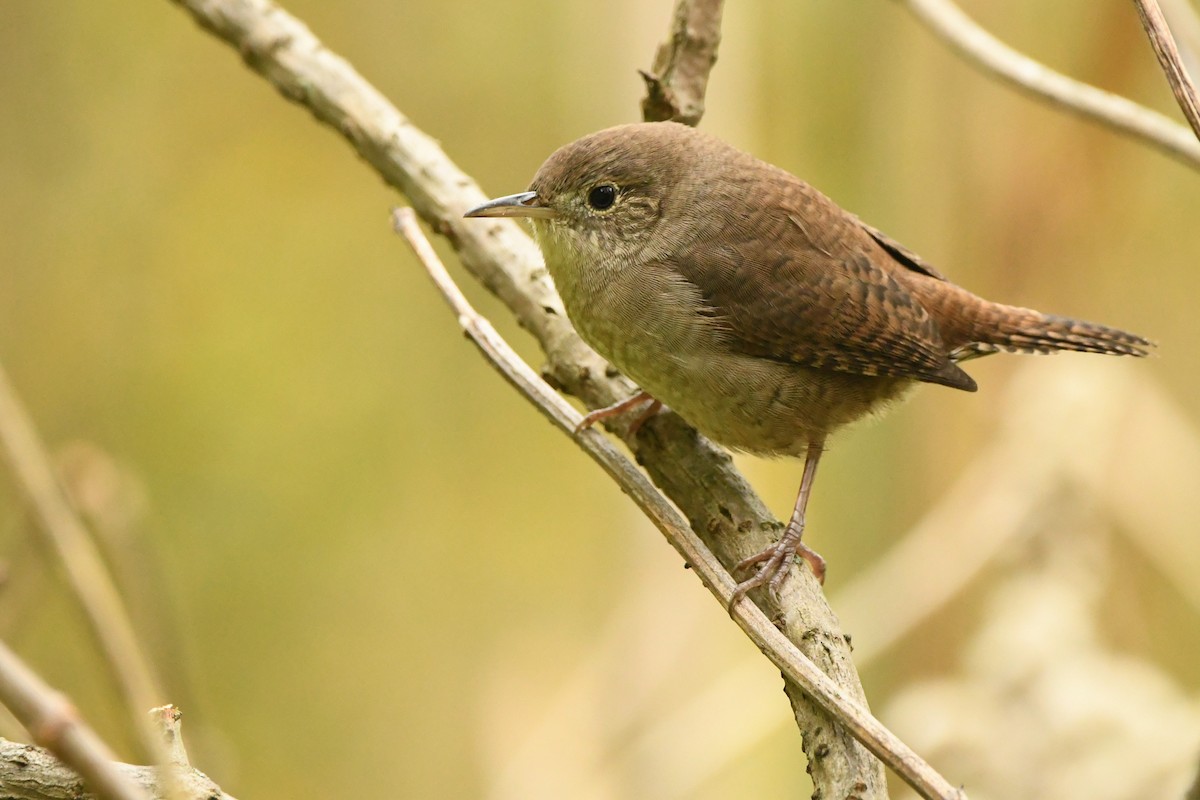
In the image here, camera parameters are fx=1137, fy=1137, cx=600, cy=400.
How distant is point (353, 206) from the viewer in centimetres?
685

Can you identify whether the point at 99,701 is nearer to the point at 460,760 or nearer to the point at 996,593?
the point at 460,760

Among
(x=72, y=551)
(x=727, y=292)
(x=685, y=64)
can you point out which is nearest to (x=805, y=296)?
(x=727, y=292)

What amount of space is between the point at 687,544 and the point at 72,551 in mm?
1066

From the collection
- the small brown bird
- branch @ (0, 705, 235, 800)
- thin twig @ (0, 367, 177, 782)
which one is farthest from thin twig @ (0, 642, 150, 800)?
the small brown bird

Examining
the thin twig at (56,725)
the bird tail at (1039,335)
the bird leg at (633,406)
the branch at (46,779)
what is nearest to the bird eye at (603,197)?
the bird leg at (633,406)

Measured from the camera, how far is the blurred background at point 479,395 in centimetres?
500

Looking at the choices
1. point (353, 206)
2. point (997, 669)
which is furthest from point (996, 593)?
point (353, 206)

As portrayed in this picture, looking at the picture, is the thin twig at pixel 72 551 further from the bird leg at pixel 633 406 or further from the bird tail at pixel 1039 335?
the bird tail at pixel 1039 335

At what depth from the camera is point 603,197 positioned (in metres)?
2.97

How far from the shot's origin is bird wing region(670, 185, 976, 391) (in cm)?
284

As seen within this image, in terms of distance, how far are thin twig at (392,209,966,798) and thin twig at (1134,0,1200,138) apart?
0.98 m

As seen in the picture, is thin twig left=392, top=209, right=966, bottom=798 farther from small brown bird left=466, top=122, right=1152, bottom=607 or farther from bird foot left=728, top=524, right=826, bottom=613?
small brown bird left=466, top=122, right=1152, bottom=607

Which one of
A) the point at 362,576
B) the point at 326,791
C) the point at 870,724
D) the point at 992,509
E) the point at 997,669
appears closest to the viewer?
the point at 870,724

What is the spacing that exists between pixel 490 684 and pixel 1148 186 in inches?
184
